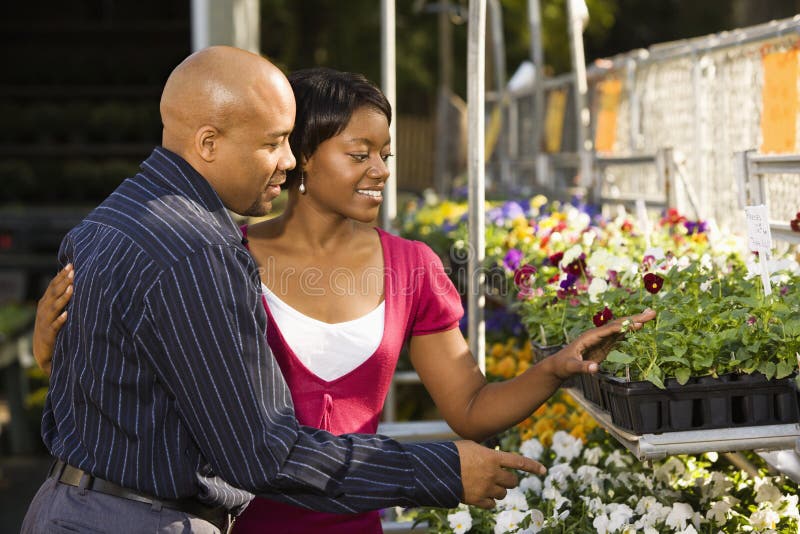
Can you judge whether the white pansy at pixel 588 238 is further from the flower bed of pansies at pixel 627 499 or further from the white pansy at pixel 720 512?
the white pansy at pixel 720 512

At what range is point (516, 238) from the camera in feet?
14.1

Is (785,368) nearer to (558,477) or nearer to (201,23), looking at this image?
(558,477)

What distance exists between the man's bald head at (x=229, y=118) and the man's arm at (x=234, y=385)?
190 millimetres

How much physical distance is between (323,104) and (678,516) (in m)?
1.21

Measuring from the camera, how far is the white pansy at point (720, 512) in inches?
101

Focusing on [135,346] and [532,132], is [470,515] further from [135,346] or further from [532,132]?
[532,132]

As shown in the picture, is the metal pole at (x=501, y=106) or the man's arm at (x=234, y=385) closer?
the man's arm at (x=234, y=385)

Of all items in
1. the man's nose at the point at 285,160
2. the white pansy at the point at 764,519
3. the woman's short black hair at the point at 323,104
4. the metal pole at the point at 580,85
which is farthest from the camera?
the metal pole at the point at 580,85

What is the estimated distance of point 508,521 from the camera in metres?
2.65

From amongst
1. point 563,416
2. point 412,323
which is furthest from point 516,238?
point 412,323

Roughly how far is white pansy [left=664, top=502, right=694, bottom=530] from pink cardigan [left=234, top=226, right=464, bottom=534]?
68cm

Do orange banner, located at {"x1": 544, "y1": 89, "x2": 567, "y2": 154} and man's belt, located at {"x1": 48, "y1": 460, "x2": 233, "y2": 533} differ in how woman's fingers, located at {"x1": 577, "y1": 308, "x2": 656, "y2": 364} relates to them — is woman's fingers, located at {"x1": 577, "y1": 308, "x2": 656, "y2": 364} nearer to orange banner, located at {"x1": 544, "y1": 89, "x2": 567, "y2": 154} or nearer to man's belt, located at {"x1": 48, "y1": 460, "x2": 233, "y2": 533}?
man's belt, located at {"x1": 48, "y1": 460, "x2": 233, "y2": 533}

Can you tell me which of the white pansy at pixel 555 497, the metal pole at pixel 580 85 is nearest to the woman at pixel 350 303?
the white pansy at pixel 555 497

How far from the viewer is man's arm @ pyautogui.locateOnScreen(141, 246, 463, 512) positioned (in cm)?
160
